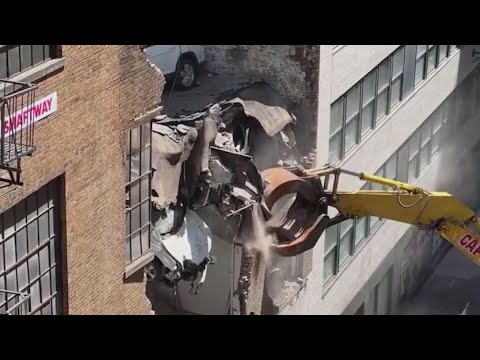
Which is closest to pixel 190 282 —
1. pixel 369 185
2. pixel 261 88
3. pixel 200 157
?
pixel 200 157

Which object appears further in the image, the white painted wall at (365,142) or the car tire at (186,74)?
the white painted wall at (365,142)

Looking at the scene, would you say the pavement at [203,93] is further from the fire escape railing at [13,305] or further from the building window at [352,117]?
the fire escape railing at [13,305]

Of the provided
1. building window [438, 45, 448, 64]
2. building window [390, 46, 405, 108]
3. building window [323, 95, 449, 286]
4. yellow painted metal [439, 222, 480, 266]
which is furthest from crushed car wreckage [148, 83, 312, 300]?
building window [438, 45, 448, 64]

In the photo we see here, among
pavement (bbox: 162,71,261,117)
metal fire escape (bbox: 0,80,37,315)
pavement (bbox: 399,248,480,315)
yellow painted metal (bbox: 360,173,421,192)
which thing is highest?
metal fire escape (bbox: 0,80,37,315)

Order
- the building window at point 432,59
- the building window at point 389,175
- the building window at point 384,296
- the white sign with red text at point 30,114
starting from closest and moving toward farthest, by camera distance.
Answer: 1. the white sign with red text at point 30,114
2. the building window at point 389,175
3. the building window at point 384,296
4. the building window at point 432,59

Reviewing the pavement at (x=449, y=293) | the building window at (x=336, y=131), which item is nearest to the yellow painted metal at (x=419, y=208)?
the building window at (x=336, y=131)

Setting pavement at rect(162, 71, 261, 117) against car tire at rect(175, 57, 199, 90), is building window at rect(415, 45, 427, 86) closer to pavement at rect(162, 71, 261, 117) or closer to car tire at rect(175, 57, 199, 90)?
pavement at rect(162, 71, 261, 117)

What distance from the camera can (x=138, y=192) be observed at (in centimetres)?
1484

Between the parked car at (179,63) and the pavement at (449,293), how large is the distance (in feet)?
35.8

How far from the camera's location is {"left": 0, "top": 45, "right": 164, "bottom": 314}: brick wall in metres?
11.9

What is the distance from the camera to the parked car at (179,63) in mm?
19750

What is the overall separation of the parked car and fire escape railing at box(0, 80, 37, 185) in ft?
27.4

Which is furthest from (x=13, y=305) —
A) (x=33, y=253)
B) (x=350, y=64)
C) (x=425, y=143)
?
(x=425, y=143)
